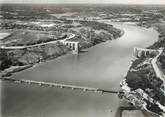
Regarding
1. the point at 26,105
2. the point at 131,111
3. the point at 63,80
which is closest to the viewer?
the point at 131,111

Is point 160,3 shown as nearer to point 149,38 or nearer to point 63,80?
point 149,38

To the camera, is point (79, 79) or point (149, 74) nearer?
point (149, 74)

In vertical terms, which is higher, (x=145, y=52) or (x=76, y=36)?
(x=76, y=36)

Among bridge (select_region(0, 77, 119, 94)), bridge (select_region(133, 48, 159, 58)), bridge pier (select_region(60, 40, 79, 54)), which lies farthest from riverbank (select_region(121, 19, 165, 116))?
bridge pier (select_region(60, 40, 79, 54))

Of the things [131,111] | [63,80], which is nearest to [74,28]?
→ [63,80]

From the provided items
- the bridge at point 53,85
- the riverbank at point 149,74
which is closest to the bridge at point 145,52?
the riverbank at point 149,74

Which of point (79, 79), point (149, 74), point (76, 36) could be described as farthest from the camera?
point (76, 36)

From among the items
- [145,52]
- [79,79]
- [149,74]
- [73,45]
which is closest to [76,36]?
[73,45]

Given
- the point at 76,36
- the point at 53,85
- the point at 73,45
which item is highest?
the point at 76,36

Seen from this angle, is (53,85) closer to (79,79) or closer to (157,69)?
(79,79)
